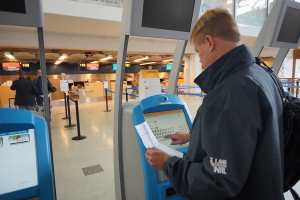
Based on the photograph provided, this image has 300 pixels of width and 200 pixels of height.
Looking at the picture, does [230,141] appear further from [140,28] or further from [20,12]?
[20,12]

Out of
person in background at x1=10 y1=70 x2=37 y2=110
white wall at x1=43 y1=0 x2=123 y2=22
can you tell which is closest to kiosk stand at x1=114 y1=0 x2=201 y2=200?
white wall at x1=43 y1=0 x2=123 y2=22

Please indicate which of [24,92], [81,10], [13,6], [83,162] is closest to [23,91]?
[24,92]

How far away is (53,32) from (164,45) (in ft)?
13.5

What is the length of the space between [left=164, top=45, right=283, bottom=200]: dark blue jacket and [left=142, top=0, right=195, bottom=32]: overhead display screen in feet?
2.49

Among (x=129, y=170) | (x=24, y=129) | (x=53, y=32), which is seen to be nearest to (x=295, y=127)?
(x=129, y=170)

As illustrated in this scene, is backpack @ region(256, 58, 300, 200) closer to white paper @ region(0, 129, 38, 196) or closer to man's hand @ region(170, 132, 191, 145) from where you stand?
man's hand @ region(170, 132, 191, 145)

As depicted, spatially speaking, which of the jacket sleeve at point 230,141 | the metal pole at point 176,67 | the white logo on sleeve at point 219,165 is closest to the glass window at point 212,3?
the metal pole at point 176,67

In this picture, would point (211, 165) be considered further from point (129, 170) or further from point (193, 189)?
point (129, 170)

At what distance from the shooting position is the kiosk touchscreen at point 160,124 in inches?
51.0

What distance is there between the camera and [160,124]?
1470 millimetres

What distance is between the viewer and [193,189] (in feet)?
2.71

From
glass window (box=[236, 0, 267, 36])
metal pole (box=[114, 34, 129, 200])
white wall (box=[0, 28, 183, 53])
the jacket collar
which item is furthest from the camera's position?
glass window (box=[236, 0, 267, 36])

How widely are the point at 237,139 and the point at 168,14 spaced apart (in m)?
1.11

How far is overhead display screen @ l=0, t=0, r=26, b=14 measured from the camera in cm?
110
